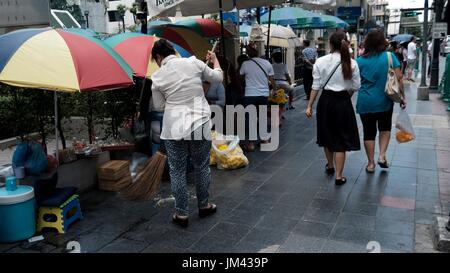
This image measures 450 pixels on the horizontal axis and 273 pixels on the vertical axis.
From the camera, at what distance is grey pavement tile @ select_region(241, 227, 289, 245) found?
3.74 m

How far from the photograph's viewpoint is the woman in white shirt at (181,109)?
12.6 feet

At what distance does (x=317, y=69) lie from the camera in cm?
509

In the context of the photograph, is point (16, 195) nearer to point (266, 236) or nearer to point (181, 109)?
point (181, 109)

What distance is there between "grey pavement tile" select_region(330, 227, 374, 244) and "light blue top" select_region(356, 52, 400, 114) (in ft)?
6.77

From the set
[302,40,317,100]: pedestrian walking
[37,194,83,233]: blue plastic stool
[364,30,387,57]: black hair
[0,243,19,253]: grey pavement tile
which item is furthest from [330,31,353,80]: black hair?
[302,40,317,100]: pedestrian walking

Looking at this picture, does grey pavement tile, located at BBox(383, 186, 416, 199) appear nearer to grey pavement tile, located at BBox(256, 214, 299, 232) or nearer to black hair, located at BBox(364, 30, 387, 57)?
grey pavement tile, located at BBox(256, 214, 299, 232)

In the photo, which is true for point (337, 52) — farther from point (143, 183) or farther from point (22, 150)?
point (22, 150)

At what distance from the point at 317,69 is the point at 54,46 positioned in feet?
9.66

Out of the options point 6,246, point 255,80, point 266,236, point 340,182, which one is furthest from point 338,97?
point 6,246

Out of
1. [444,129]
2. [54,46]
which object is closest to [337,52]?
[54,46]

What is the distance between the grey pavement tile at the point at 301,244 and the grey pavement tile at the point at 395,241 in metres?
0.49

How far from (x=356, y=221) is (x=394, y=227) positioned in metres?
0.34

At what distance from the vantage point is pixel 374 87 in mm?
5379

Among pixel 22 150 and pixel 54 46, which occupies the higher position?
pixel 54 46
